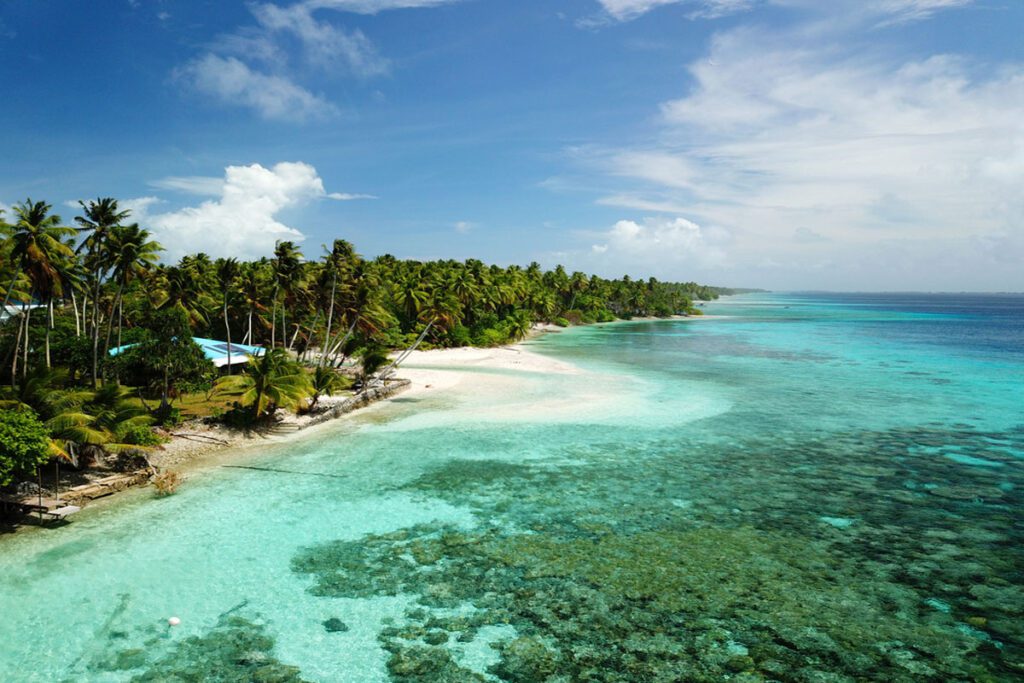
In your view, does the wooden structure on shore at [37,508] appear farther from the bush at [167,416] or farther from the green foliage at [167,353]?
the green foliage at [167,353]

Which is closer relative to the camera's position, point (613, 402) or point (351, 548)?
point (351, 548)

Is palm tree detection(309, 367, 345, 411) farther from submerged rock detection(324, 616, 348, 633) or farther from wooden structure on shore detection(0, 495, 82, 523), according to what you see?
submerged rock detection(324, 616, 348, 633)

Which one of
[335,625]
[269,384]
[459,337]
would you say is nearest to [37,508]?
[269,384]

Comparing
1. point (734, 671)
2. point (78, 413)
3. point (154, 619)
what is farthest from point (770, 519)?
point (78, 413)

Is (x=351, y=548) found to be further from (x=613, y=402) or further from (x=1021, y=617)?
(x=613, y=402)

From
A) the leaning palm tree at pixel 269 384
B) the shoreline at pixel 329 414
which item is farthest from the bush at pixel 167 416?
the leaning palm tree at pixel 269 384
